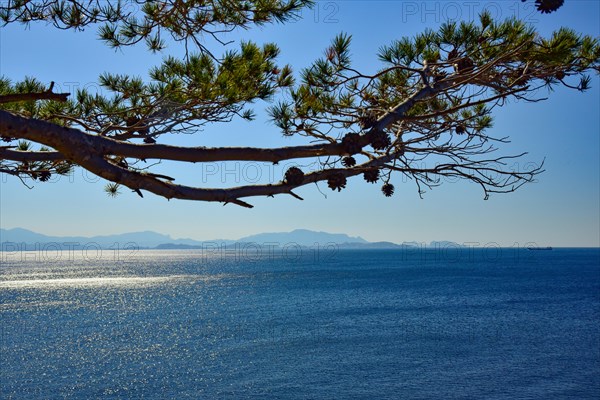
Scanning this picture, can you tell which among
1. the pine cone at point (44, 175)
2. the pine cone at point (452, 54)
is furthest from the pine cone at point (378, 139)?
the pine cone at point (44, 175)

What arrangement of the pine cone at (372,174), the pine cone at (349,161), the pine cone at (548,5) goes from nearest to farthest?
the pine cone at (548,5) < the pine cone at (372,174) < the pine cone at (349,161)

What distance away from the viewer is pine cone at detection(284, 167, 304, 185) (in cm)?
317

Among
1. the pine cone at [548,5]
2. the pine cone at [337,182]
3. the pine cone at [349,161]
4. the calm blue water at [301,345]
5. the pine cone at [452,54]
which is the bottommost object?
the calm blue water at [301,345]

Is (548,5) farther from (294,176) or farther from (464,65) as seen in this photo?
(294,176)

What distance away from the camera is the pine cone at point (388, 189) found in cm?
434

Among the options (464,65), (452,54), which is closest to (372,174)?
(464,65)

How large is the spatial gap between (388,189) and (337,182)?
1123mm

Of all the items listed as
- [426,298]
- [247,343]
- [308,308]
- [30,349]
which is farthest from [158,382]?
[426,298]

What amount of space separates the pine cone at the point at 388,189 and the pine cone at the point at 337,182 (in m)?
1.07

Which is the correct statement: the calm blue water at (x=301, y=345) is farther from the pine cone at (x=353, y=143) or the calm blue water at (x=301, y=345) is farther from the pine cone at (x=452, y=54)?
the pine cone at (x=353, y=143)

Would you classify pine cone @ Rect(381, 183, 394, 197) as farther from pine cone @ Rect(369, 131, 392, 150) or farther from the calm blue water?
the calm blue water

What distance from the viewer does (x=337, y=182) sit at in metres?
3.34

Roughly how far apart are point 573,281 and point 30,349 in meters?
71.9

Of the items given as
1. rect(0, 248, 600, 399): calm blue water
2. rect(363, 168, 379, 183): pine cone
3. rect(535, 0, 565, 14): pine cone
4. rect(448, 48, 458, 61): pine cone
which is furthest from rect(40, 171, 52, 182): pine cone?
rect(0, 248, 600, 399): calm blue water
